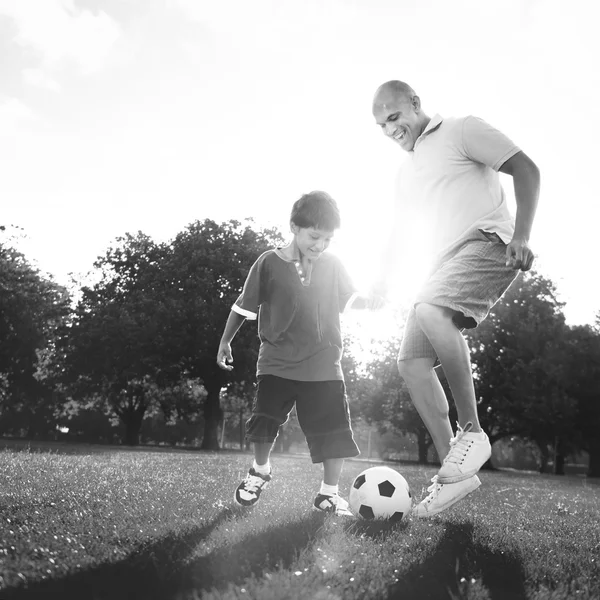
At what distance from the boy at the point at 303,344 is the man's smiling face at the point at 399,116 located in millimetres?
795

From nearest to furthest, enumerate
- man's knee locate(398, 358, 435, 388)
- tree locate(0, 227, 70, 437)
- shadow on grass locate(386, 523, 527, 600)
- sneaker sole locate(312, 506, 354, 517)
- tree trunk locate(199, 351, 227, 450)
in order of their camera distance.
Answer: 1. shadow on grass locate(386, 523, 527, 600)
2. sneaker sole locate(312, 506, 354, 517)
3. man's knee locate(398, 358, 435, 388)
4. tree trunk locate(199, 351, 227, 450)
5. tree locate(0, 227, 70, 437)

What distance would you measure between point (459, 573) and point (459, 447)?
1.26 m

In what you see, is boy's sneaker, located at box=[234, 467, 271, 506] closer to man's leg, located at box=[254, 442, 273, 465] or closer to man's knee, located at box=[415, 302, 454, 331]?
man's leg, located at box=[254, 442, 273, 465]

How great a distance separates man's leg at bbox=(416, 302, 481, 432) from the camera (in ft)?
12.6

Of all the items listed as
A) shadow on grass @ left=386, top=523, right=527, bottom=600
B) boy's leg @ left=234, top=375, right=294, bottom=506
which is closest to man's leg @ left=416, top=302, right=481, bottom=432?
shadow on grass @ left=386, top=523, right=527, bottom=600

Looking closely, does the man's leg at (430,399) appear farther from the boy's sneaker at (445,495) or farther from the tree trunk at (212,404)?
the tree trunk at (212,404)

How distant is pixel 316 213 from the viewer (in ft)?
16.0

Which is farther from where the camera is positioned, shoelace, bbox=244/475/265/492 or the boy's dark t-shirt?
the boy's dark t-shirt

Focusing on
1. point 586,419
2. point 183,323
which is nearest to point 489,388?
point 586,419

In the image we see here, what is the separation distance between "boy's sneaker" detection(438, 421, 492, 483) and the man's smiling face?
2.05 m

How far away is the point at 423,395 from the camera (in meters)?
4.17

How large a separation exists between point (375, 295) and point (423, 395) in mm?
1103

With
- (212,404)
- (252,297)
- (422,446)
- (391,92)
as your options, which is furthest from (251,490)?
(422,446)

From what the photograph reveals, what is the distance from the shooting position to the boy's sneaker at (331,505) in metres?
4.38
